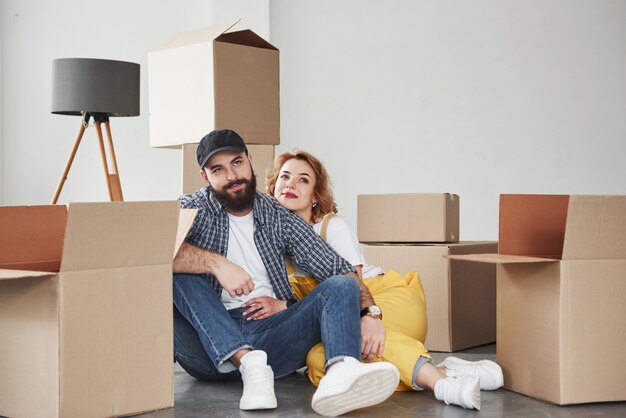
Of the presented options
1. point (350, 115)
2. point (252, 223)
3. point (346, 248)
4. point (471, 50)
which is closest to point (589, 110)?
point (471, 50)

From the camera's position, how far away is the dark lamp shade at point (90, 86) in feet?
10.6

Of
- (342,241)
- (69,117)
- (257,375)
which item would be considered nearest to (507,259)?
(342,241)

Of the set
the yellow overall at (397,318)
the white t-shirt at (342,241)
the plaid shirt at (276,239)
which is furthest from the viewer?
the white t-shirt at (342,241)

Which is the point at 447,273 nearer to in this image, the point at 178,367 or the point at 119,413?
the point at 178,367

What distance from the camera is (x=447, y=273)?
117 inches

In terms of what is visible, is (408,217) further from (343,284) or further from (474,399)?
(474,399)

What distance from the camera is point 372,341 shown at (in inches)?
85.5

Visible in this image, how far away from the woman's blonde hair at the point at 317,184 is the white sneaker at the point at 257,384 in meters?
0.71

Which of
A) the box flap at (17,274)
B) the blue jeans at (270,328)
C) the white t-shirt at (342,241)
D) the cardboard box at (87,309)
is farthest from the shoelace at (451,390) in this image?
the box flap at (17,274)

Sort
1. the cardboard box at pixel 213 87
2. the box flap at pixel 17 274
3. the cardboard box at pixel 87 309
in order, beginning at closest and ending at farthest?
the box flap at pixel 17 274
the cardboard box at pixel 87 309
the cardboard box at pixel 213 87

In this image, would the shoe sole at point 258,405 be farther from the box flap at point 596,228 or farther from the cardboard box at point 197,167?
the cardboard box at point 197,167

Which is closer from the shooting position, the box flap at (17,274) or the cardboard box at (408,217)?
the box flap at (17,274)

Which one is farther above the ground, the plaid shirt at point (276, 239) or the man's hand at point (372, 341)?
the plaid shirt at point (276, 239)

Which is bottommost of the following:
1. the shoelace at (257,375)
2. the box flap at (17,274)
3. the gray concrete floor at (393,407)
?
the gray concrete floor at (393,407)
